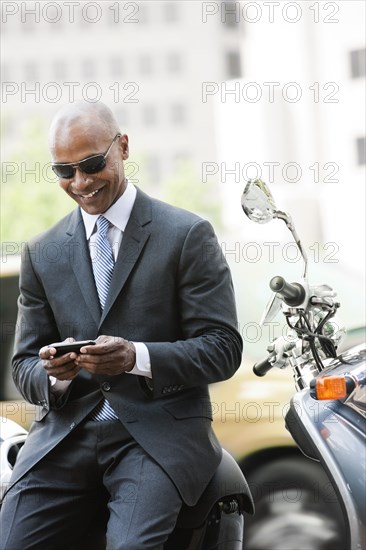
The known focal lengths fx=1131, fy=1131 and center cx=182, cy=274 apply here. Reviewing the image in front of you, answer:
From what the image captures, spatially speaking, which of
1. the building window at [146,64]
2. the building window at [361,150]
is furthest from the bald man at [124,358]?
the building window at [146,64]

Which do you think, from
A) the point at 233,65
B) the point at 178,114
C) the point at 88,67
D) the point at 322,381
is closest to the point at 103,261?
the point at 322,381

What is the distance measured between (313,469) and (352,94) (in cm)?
4614

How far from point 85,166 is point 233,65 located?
90052 millimetres

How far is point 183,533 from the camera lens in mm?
3070

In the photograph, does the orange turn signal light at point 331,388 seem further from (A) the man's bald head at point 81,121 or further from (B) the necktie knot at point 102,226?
(A) the man's bald head at point 81,121

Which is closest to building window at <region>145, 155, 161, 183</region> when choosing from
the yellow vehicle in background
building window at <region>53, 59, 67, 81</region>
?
building window at <region>53, 59, 67, 81</region>

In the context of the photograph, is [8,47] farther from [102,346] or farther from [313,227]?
[102,346]

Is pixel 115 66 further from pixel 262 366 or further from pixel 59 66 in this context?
pixel 262 366

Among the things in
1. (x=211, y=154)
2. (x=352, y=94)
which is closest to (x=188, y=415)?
(x=352, y=94)

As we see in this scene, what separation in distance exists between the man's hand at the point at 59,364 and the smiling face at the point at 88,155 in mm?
424

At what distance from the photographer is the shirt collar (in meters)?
3.24

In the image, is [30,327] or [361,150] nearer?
[30,327]

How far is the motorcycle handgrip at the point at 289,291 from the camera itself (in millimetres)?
2951

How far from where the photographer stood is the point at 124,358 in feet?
9.60
